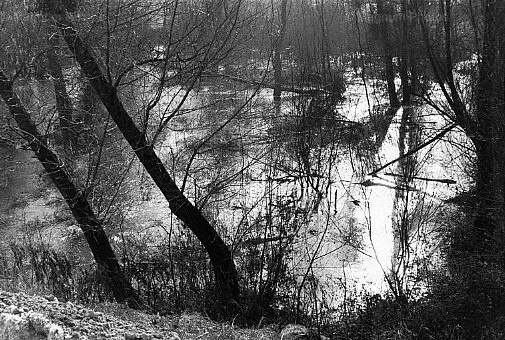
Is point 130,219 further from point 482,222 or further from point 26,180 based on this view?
point 482,222

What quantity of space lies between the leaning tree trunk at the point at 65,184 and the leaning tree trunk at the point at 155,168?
852mm

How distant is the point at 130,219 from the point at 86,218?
2865 mm

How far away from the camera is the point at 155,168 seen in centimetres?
653

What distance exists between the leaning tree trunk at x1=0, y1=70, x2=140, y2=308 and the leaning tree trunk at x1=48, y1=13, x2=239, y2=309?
852 millimetres

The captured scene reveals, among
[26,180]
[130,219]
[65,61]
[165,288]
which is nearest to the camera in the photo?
[165,288]

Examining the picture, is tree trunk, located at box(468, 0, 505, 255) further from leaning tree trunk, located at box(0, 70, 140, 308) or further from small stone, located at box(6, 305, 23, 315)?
small stone, located at box(6, 305, 23, 315)

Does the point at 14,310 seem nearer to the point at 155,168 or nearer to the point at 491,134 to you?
the point at 155,168

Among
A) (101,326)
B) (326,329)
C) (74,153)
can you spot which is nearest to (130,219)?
(74,153)

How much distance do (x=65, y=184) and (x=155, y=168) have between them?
1.09 m

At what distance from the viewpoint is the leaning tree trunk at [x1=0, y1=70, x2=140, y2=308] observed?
21.2 ft

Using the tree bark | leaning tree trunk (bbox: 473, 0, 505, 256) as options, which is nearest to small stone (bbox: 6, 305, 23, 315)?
leaning tree trunk (bbox: 473, 0, 505, 256)

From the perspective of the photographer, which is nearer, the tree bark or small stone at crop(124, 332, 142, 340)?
small stone at crop(124, 332, 142, 340)

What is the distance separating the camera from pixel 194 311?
622cm

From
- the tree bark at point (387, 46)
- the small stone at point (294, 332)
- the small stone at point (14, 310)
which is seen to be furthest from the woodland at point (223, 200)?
the tree bark at point (387, 46)
